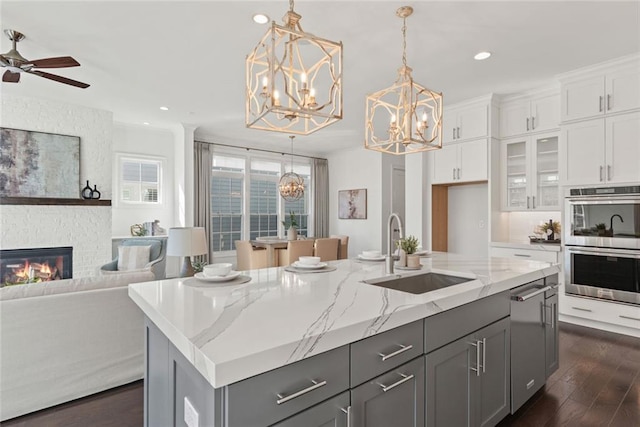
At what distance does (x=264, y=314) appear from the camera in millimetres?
1257

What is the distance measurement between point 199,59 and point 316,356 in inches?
132

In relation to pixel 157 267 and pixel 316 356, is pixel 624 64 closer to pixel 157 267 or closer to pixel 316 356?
pixel 316 356

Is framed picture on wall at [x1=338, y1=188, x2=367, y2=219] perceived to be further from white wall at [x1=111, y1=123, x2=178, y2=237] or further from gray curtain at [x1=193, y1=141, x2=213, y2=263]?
white wall at [x1=111, y1=123, x2=178, y2=237]

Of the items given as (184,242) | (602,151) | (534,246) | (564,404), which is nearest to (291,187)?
A: (184,242)

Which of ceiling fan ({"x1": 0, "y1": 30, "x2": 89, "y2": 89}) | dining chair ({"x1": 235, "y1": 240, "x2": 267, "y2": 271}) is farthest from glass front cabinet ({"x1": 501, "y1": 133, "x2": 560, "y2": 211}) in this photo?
ceiling fan ({"x1": 0, "y1": 30, "x2": 89, "y2": 89})

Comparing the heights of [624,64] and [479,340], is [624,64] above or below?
above

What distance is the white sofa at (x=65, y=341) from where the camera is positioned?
212 centimetres

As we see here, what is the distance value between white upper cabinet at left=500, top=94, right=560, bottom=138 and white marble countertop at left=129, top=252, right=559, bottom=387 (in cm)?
299

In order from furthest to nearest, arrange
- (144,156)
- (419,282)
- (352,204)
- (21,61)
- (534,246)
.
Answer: (352,204) → (144,156) → (534,246) → (21,61) → (419,282)

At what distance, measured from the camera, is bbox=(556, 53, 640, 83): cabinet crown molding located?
340 cm

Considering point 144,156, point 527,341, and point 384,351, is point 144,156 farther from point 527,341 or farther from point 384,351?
point 527,341

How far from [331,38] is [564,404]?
330 cm

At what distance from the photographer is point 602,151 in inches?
142

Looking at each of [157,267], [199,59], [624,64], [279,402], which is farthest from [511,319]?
[157,267]
